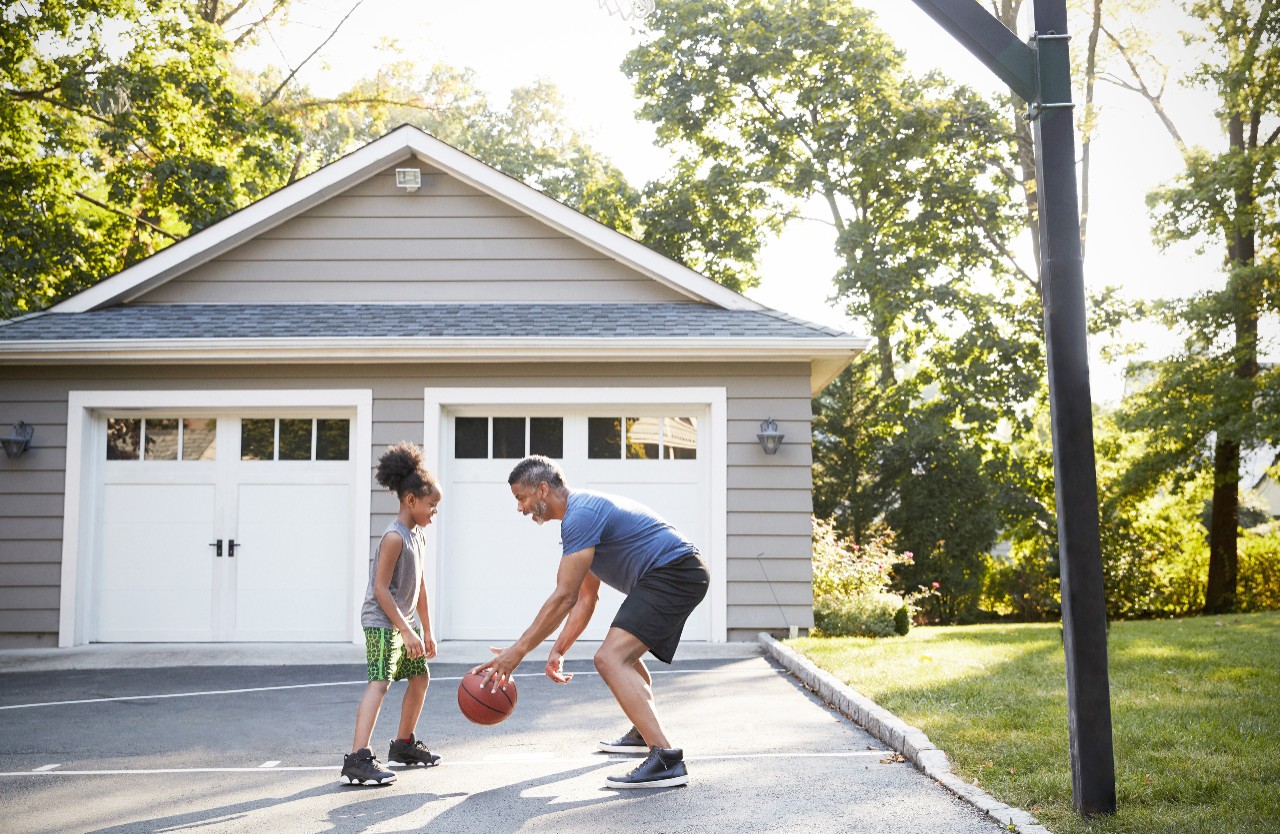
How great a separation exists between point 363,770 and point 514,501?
5.88 meters

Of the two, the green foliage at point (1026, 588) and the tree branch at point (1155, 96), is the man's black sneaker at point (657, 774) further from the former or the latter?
the tree branch at point (1155, 96)

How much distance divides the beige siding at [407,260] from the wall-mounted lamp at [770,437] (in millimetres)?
2163

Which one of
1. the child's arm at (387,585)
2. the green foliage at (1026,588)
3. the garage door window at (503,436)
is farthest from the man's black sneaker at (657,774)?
the green foliage at (1026,588)

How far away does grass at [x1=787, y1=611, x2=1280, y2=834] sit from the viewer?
14.4 ft

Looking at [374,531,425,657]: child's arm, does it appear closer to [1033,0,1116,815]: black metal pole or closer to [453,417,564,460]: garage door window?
[1033,0,1116,815]: black metal pole

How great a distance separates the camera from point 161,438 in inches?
439

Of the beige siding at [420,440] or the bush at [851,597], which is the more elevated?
the beige siding at [420,440]

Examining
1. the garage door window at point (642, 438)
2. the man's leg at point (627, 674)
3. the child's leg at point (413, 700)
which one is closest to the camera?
the man's leg at point (627, 674)

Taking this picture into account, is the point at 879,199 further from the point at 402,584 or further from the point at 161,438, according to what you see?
the point at 402,584

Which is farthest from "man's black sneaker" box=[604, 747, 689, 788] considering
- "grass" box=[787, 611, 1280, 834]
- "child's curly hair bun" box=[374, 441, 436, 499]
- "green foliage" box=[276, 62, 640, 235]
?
"green foliage" box=[276, 62, 640, 235]

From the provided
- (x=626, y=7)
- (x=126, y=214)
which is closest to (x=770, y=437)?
(x=626, y=7)

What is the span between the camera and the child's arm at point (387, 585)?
17.0 feet

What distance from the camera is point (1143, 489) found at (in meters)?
18.5

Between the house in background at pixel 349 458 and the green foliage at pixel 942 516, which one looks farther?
the green foliage at pixel 942 516
